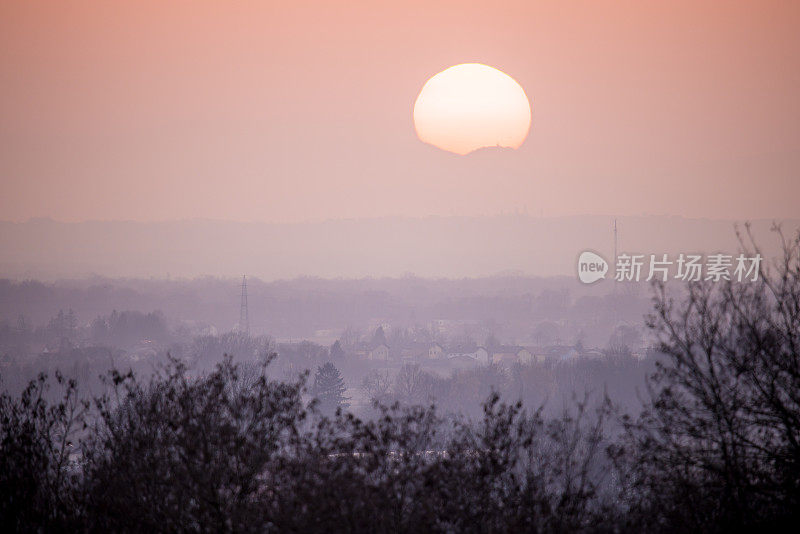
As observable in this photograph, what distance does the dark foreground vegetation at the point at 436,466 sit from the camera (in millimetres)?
7625

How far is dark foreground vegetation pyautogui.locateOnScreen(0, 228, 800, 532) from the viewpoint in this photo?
25.0ft

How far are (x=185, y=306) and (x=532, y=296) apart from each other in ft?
172

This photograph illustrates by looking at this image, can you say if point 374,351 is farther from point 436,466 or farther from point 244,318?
point 436,466

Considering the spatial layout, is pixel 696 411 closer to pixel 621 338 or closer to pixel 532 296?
pixel 621 338

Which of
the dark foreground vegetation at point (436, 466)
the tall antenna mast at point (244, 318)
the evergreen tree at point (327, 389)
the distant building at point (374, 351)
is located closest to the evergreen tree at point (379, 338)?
the distant building at point (374, 351)

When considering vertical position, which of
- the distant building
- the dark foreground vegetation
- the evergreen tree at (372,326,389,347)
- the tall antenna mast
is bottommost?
the dark foreground vegetation

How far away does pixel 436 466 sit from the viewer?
25.3ft

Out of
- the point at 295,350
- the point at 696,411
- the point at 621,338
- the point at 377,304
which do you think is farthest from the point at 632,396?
the point at 377,304

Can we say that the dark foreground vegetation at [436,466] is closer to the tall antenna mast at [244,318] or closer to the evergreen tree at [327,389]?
the evergreen tree at [327,389]

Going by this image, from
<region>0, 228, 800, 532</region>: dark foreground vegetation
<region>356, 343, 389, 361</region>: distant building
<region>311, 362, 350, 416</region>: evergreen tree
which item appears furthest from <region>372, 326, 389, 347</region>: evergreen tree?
<region>0, 228, 800, 532</region>: dark foreground vegetation

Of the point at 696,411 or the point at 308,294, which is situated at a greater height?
the point at 308,294

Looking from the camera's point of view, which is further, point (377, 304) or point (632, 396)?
point (377, 304)

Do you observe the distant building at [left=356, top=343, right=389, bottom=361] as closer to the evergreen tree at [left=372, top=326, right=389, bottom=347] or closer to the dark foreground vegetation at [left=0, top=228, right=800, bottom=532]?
the evergreen tree at [left=372, top=326, right=389, bottom=347]

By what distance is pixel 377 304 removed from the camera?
130m
